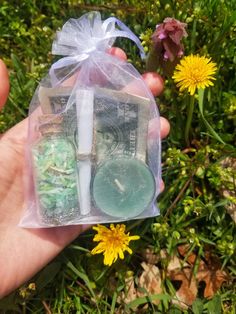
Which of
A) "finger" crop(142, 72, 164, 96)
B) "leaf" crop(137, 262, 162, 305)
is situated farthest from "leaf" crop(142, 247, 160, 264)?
"finger" crop(142, 72, 164, 96)

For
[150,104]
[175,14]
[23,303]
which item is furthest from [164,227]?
[175,14]

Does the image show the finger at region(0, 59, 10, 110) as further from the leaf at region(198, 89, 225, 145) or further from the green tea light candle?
the leaf at region(198, 89, 225, 145)

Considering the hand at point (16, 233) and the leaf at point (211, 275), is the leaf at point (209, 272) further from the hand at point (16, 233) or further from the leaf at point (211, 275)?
the hand at point (16, 233)

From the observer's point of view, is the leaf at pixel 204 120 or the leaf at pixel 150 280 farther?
the leaf at pixel 150 280

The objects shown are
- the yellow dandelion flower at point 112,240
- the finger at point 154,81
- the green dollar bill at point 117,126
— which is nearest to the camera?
the yellow dandelion flower at point 112,240

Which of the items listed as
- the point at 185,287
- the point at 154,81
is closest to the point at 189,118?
the point at 154,81

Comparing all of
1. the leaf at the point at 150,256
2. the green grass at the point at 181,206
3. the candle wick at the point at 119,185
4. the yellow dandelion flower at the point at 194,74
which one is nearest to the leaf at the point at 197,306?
the green grass at the point at 181,206

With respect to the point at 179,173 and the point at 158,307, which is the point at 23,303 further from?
the point at 179,173

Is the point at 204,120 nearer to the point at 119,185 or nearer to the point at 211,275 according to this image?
the point at 119,185
